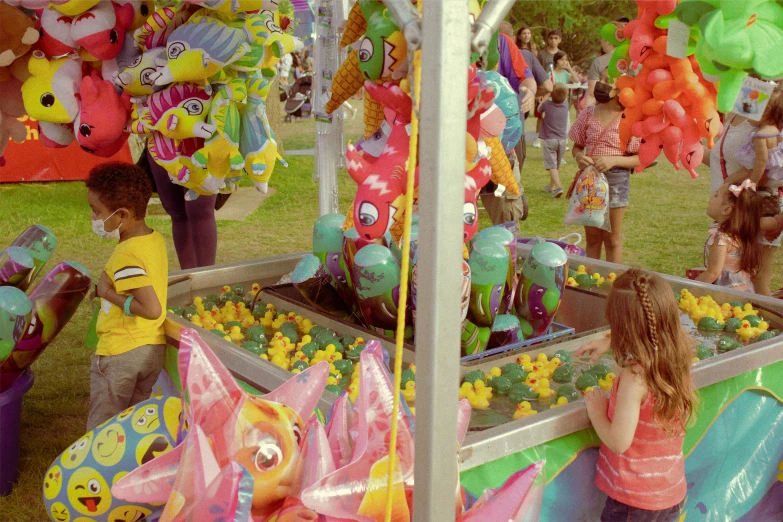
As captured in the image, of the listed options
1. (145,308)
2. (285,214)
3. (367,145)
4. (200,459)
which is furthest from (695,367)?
(285,214)

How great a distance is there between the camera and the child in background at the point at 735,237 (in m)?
4.10

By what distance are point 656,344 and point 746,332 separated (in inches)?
45.6

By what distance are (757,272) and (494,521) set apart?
3.24m

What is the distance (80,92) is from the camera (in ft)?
10.9

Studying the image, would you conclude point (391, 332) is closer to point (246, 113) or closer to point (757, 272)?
point (246, 113)

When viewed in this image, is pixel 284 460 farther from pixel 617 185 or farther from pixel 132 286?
pixel 617 185

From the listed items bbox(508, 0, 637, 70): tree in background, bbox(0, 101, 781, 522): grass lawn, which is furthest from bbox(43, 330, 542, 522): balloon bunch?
bbox(508, 0, 637, 70): tree in background

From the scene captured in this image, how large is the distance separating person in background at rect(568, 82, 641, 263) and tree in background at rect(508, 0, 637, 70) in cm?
1610

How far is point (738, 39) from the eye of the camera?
6.29 ft

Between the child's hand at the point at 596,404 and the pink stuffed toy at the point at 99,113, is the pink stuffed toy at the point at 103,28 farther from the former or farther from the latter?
the child's hand at the point at 596,404

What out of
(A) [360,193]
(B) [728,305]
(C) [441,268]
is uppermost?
(C) [441,268]

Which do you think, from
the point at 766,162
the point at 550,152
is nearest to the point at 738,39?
the point at 766,162

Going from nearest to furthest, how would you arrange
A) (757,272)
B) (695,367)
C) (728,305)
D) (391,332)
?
1. (695,367)
2. (391,332)
3. (728,305)
4. (757,272)

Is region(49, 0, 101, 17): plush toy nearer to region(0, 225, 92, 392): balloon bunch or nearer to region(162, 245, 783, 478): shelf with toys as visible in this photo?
region(0, 225, 92, 392): balloon bunch
